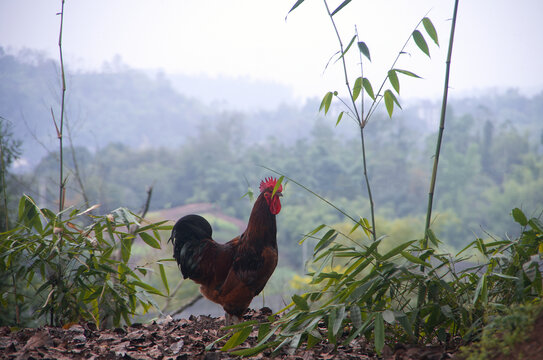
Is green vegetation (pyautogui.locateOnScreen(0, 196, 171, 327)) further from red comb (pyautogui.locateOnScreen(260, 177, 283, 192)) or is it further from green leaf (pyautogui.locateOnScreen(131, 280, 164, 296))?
red comb (pyautogui.locateOnScreen(260, 177, 283, 192))

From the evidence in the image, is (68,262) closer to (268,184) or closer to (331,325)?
(268,184)

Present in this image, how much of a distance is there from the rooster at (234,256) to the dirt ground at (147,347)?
0.17 metres

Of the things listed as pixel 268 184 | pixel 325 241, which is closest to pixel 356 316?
pixel 325 241

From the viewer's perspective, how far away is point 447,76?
135 centimetres

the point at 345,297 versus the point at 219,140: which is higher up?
the point at 219,140

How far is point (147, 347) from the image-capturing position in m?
1.53

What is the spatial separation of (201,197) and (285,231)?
4633mm

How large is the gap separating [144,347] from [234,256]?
21.8 inches

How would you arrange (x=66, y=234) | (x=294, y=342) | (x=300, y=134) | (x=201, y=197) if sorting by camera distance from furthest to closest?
(x=300, y=134), (x=201, y=197), (x=66, y=234), (x=294, y=342)

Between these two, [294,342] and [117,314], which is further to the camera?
[117,314]

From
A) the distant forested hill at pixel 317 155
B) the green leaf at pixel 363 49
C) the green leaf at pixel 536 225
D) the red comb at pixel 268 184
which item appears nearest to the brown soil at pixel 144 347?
the green leaf at pixel 536 225

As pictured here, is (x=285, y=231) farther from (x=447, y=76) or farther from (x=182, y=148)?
(x=447, y=76)

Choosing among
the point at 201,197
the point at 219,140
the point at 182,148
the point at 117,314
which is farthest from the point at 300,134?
the point at 117,314

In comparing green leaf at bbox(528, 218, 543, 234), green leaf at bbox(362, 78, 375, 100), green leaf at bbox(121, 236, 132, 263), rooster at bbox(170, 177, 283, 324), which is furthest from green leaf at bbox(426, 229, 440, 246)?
green leaf at bbox(121, 236, 132, 263)
